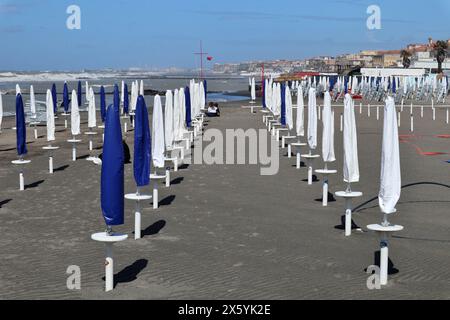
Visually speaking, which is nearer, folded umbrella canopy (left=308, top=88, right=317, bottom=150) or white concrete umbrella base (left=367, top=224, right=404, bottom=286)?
white concrete umbrella base (left=367, top=224, right=404, bottom=286)

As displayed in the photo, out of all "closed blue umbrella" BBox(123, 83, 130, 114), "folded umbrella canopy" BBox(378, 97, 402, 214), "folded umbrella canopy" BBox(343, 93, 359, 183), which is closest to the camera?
"folded umbrella canopy" BBox(378, 97, 402, 214)

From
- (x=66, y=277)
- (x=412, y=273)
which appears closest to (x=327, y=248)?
(x=412, y=273)

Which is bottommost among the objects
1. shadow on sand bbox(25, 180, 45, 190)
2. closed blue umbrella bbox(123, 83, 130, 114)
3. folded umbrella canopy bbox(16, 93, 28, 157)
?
shadow on sand bbox(25, 180, 45, 190)

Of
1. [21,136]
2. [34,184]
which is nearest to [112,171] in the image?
[21,136]

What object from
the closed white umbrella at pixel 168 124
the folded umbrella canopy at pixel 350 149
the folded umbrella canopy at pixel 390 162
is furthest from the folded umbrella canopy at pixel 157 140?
the folded umbrella canopy at pixel 390 162

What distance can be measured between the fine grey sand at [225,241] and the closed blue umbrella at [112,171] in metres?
1.16

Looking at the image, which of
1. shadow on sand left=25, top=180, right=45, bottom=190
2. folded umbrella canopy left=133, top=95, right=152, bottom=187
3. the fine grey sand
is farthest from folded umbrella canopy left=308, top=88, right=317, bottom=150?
shadow on sand left=25, top=180, right=45, bottom=190

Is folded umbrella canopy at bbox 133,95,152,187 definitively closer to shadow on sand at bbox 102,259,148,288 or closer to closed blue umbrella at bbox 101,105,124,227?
shadow on sand at bbox 102,259,148,288

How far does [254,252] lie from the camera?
1099cm

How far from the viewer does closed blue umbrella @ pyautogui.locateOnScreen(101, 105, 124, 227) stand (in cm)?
878

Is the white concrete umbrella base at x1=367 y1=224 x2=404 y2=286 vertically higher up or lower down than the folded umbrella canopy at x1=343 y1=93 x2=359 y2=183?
lower down

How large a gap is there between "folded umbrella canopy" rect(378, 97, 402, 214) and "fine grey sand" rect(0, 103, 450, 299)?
1242mm

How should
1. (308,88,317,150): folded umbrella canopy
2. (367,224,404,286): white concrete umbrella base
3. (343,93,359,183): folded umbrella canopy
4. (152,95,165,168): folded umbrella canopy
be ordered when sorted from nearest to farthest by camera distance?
(367,224,404,286): white concrete umbrella base < (343,93,359,183): folded umbrella canopy < (152,95,165,168): folded umbrella canopy < (308,88,317,150): folded umbrella canopy
